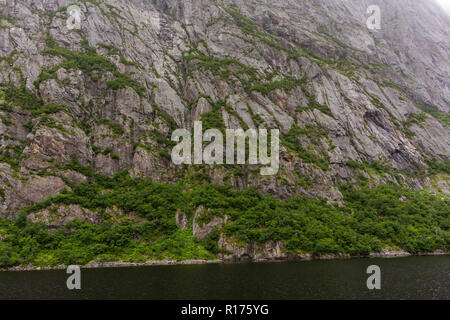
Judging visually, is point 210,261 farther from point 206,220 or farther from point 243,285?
point 243,285

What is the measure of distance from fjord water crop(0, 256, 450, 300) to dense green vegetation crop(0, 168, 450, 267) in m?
11.8

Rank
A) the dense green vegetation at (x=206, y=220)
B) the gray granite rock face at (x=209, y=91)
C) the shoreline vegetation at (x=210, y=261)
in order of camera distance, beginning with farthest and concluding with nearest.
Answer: the gray granite rock face at (x=209, y=91), the dense green vegetation at (x=206, y=220), the shoreline vegetation at (x=210, y=261)

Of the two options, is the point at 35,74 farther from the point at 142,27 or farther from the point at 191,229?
the point at 191,229

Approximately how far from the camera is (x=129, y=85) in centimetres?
8544

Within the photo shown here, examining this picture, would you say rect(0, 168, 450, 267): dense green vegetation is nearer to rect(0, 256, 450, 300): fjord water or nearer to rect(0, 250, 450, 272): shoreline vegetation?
rect(0, 250, 450, 272): shoreline vegetation

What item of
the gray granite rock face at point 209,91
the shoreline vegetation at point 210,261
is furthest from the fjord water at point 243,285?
the gray granite rock face at point 209,91

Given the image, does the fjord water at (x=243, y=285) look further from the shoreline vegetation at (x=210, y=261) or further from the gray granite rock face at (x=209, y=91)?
the gray granite rock face at (x=209, y=91)

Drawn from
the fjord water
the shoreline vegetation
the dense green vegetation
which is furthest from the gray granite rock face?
the fjord water

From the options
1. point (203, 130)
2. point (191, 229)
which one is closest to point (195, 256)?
point (191, 229)

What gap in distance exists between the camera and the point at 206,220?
59.2 meters

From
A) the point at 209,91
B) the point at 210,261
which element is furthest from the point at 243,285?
the point at 209,91

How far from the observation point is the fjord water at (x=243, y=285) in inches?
1035

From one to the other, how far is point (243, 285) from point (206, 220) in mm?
29771

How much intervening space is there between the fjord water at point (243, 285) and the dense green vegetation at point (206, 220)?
466 inches
